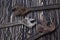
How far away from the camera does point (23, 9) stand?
165 inches

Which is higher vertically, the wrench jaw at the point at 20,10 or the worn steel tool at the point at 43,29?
the wrench jaw at the point at 20,10

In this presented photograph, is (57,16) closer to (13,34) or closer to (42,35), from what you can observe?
(42,35)

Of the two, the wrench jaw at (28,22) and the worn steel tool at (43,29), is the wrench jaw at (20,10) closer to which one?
the wrench jaw at (28,22)

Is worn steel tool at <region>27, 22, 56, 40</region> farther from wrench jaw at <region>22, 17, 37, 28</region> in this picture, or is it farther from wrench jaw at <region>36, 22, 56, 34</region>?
wrench jaw at <region>22, 17, 37, 28</region>

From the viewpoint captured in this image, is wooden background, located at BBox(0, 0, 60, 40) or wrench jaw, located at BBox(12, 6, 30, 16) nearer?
wooden background, located at BBox(0, 0, 60, 40)

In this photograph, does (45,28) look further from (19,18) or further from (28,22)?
(19,18)

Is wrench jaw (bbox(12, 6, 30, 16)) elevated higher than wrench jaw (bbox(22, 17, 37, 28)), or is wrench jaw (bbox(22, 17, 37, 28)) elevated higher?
wrench jaw (bbox(12, 6, 30, 16))

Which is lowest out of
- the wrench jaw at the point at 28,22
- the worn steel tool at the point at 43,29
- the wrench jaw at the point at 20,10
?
the worn steel tool at the point at 43,29

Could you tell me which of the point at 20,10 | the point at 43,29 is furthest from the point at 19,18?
the point at 43,29

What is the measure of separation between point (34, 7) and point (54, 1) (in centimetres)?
38

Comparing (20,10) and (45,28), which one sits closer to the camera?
(45,28)

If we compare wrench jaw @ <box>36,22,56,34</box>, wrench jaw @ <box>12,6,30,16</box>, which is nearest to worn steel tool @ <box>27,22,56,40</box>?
wrench jaw @ <box>36,22,56,34</box>

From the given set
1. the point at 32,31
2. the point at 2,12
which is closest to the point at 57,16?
the point at 32,31

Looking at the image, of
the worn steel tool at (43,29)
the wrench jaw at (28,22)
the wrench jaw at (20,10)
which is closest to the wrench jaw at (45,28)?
the worn steel tool at (43,29)
